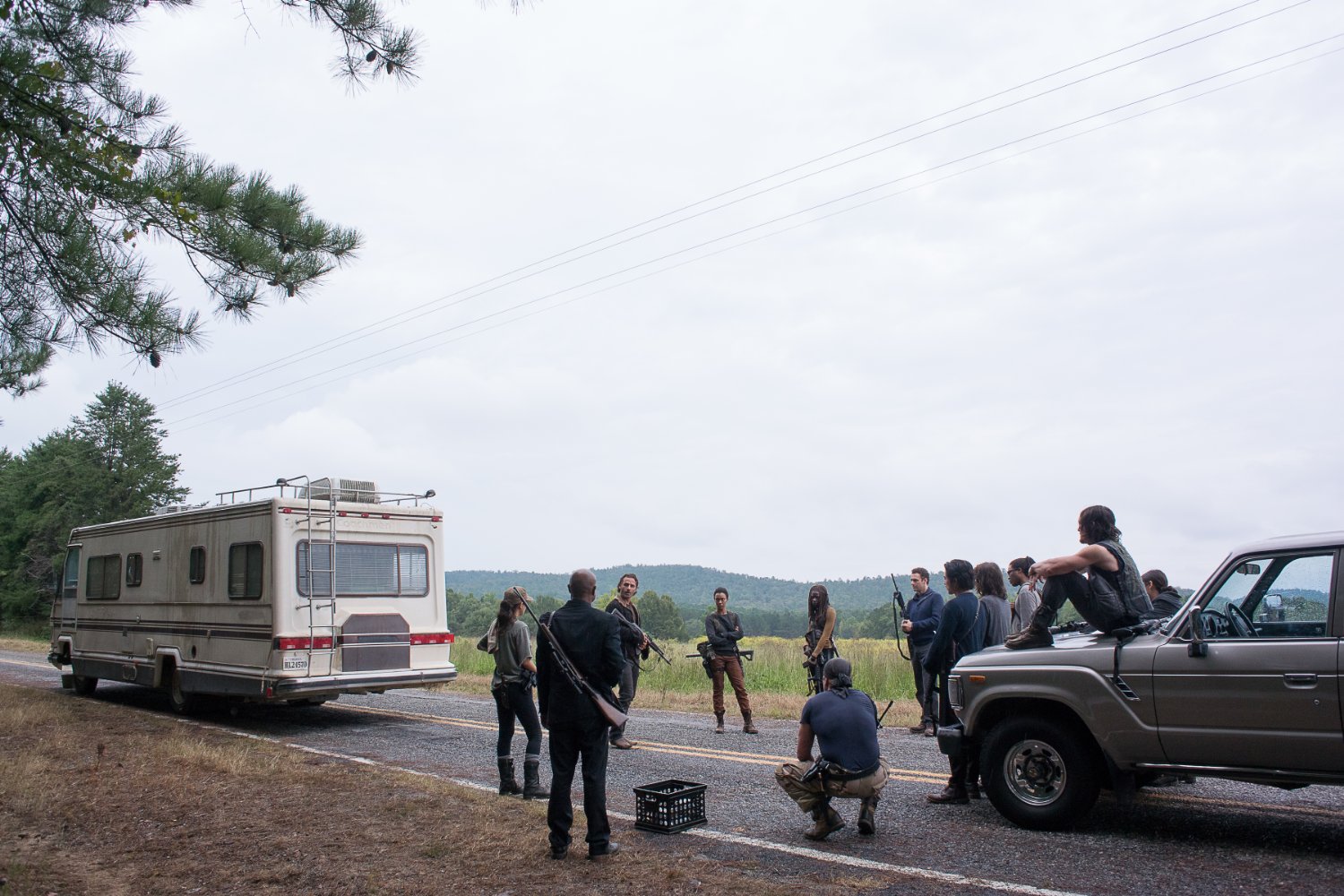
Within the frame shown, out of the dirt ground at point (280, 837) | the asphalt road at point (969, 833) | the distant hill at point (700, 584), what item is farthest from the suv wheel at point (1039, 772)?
the distant hill at point (700, 584)

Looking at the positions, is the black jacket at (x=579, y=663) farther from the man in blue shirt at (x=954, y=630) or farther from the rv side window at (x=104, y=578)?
the rv side window at (x=104, y=578)

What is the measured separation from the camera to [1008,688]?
6.80 metres

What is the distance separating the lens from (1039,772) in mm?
6660

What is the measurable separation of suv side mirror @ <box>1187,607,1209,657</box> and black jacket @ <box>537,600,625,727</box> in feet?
11.7

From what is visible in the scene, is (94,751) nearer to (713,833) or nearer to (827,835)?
(713,833)

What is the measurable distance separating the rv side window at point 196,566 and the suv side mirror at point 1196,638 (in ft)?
39.3

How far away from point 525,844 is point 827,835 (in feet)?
6.52

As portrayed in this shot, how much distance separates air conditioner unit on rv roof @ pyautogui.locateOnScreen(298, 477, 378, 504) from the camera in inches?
497

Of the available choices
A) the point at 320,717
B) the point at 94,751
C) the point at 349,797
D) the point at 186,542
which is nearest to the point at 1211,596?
the point at 349,797

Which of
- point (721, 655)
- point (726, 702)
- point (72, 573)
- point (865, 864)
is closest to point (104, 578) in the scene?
point (72, 573)

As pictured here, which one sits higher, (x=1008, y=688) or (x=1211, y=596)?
(x=1211, y=596)

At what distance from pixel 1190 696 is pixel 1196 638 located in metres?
0.36

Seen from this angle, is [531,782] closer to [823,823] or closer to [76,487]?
[823,823]

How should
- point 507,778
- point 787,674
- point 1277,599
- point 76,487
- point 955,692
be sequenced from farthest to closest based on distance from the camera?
point 76,487
point 787,674
point 507,778
point 955,692
point 1277,599
